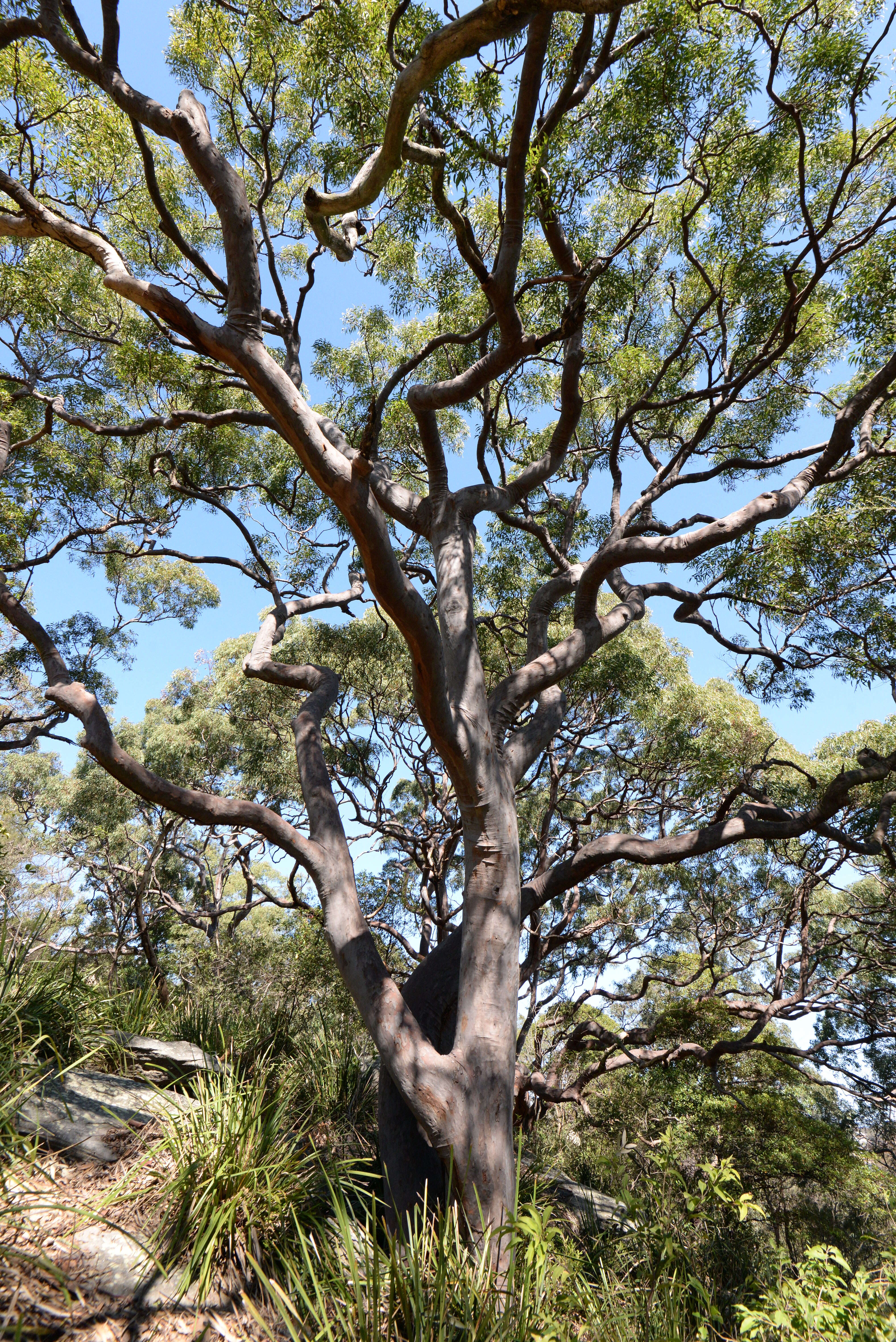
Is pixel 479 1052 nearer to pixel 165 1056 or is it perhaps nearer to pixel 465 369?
pixel 165 1056

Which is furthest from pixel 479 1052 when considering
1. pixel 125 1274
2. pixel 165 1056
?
pixel 165 1056

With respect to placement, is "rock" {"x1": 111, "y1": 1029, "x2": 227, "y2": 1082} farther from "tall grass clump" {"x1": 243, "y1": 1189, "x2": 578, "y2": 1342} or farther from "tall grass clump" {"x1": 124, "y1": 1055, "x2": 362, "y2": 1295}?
"tall grass clump" {"x1": 243, "y1": 1189, "x2": 578, "y2": 1342}

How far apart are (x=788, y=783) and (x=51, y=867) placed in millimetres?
15528

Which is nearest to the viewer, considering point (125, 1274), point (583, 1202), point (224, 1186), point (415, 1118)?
point (125, 1274)

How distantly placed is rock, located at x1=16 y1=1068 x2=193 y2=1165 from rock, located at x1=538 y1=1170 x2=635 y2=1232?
115 inches

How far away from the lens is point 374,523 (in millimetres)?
4117

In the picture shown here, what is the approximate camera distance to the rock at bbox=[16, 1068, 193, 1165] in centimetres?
404

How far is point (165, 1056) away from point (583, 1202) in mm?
4861

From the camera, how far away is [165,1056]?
18.1 ft

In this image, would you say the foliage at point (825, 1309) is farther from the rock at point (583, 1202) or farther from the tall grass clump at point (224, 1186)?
the rock at point (583, 1202)

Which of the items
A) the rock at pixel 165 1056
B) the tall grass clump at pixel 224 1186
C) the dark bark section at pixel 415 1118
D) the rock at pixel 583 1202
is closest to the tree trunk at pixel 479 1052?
the dark bark section at pixel 415 1118

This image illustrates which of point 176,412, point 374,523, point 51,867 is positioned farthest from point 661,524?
point 51,867

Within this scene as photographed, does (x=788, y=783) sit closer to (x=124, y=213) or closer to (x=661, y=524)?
(x=661, y=524)

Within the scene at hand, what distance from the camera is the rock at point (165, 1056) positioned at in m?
5.42
